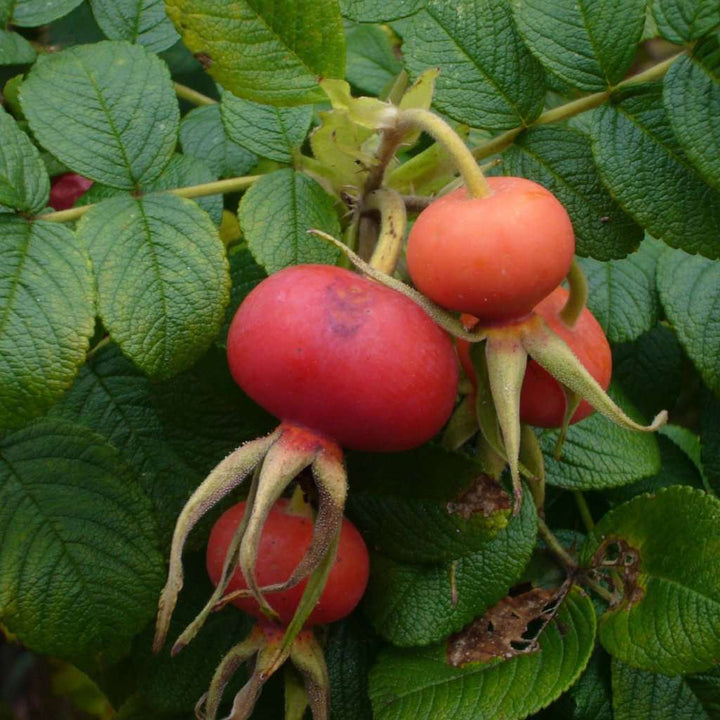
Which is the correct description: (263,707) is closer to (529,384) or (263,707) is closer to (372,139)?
(529,384)

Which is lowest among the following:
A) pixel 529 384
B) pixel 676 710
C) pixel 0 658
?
pixel 0 658

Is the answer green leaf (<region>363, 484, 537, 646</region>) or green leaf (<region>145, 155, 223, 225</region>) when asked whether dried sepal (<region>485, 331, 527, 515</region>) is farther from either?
green leaf (<region>145, 155, 223, 225</region>)

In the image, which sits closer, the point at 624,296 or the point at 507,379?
the point at 507,379

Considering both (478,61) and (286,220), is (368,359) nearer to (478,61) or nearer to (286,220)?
(286,220)

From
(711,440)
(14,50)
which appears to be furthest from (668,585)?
(14,50)

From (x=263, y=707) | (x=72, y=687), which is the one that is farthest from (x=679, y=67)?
(x=72, y=687)

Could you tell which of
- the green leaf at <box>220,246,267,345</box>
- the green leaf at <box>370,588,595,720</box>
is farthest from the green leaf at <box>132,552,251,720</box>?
the green leaf at <box>220,246,267,345</box>
